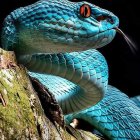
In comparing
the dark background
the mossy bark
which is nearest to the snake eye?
the mossy bark

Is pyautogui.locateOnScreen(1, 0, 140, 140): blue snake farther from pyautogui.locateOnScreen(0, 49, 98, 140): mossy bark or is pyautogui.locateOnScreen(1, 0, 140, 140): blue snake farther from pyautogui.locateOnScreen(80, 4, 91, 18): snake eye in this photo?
pyautogui.locateOnScreen(0, 49, 98, 140): mossy bark

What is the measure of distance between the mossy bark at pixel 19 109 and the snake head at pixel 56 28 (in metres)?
0.22

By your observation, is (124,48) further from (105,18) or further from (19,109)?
(19,109)

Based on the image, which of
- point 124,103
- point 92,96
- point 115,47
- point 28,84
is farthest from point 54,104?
point 115,47

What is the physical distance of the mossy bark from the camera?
1460mm

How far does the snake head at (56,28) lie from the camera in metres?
1.87

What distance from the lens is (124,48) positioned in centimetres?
520


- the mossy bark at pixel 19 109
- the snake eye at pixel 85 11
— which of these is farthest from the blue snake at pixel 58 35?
the mossy bark at pixel 19 109

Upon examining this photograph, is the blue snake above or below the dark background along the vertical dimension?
above

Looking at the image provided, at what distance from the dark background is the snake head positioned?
289 centimetres

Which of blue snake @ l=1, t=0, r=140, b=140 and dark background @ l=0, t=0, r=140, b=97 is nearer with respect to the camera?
blue snake @ l=1, t=0, r=140, b=140

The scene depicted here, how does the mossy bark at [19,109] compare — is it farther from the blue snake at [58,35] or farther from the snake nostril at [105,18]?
the snake nostril at [105,18]

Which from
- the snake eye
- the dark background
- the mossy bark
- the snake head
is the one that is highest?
the snake eye

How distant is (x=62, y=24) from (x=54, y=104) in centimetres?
34
